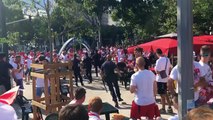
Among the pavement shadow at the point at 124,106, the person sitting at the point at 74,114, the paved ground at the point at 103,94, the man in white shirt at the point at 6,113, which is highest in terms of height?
the man in white shirt at the point at 6,113

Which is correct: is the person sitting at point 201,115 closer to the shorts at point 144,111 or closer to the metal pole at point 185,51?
the metal pole at point 185,51

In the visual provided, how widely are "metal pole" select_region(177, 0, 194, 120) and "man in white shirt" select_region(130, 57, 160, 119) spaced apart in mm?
2946

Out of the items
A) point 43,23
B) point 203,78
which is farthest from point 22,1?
point 203,78

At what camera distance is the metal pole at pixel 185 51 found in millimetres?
4234

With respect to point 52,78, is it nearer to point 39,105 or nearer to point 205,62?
point 39,105

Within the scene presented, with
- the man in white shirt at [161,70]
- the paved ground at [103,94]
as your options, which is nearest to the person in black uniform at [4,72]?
the paved ground at [103,94]

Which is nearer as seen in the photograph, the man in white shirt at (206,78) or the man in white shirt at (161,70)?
the man in white shirt at (206,78)

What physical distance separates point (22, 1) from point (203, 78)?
10.4 m

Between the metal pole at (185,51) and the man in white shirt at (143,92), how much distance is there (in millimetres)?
2946

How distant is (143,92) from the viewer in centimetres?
734

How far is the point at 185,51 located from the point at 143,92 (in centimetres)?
318

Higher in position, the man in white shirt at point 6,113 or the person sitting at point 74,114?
the man in white shirt at point 6,113

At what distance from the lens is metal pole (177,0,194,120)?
13.9 ft

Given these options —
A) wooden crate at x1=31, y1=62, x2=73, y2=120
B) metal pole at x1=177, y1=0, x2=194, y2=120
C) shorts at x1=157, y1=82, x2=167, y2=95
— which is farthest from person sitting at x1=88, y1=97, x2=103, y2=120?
shorts at x1=157, y1=82, x2=167, y2=95
